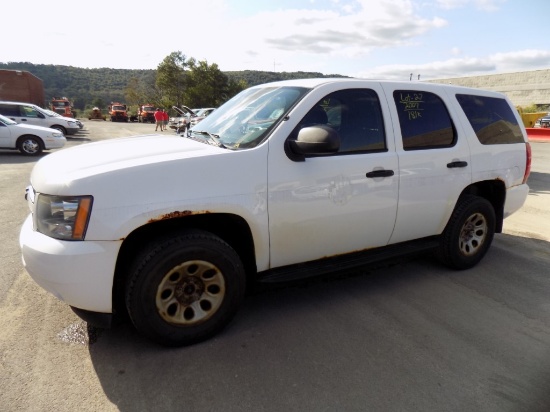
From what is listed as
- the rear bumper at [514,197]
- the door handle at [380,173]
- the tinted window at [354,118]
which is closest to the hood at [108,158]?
the tinted window at [354,118]

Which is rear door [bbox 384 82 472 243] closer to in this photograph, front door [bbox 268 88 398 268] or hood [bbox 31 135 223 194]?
front door [bbox 268 88 398 268]

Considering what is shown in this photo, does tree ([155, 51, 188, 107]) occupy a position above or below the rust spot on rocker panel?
above

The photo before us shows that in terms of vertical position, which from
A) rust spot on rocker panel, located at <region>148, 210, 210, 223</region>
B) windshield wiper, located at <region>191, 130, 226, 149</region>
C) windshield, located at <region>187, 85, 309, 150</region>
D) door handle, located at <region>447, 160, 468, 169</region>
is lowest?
rust spot on rocker panel, located at <region>148, 210, 210, 223</region>

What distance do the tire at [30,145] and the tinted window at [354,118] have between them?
12830 millimetres

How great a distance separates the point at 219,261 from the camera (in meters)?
2.58

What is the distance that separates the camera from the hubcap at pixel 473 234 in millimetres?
4004

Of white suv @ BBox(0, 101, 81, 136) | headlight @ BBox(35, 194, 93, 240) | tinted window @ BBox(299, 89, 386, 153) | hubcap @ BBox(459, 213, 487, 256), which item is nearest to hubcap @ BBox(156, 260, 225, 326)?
headlight @ BBox(35, 194, 93, 240)

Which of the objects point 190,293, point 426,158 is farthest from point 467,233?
point 190,293

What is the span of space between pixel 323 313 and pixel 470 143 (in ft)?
7.44

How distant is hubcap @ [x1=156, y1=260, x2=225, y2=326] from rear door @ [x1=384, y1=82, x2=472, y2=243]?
174 centimetres

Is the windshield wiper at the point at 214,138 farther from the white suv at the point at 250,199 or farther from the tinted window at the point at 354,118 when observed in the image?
the tinted window at the point at 354,118

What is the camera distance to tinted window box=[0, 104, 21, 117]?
15.3 metres

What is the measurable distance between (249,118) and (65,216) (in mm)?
1571

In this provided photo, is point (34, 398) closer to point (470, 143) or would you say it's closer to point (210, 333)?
point (210, 333)
